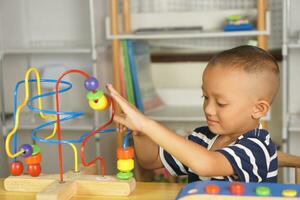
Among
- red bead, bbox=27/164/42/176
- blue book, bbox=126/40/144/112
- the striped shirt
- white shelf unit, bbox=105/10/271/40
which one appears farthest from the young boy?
blue book, bbox=126/40/144/112

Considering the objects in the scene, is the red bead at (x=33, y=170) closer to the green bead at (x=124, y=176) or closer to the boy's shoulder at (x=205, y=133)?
the green bead at (x=124, y=176)

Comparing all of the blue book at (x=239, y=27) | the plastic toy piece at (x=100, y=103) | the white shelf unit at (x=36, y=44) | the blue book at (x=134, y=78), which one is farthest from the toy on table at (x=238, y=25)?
the plastic toy piece at (x=100, y=103)

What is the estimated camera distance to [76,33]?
3.01 metres

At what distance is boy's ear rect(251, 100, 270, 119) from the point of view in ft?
4.11

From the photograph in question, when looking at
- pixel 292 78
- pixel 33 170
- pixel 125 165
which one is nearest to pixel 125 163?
pixel 125 165

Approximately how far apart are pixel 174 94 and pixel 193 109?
0.52 feet

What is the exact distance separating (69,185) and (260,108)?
0.47m

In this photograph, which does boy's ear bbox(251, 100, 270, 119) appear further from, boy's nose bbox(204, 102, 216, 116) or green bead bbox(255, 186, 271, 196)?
green bead bbox(255, 186, 271, 196)

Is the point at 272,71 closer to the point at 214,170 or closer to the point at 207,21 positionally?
the point at 214,170

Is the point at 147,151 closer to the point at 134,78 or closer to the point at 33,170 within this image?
the point at 33,170

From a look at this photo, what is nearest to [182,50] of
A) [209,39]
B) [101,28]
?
[209,39]

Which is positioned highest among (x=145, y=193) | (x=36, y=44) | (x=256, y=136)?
(x=36, y=44)

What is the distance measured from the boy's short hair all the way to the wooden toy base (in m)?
0.34

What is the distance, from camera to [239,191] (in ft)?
3.23
